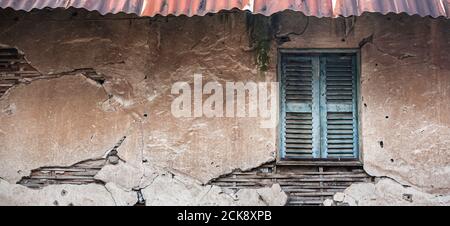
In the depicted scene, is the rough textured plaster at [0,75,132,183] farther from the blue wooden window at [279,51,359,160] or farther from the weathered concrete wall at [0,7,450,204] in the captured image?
the blue wooden window at [279,51,359,160]

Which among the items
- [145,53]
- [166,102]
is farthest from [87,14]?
[166,102]

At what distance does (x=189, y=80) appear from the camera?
4.95 m

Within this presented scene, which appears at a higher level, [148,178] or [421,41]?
[421,41]

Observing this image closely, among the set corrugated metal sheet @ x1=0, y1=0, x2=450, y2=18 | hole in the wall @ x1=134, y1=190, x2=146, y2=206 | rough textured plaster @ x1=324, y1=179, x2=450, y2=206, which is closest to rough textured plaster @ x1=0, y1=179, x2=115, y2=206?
hole in the wall @ x1=134, y1=190, x2=146, y2=206

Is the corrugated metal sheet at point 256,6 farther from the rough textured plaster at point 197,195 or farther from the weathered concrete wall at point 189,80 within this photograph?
the rough textured plaster at point 197,195

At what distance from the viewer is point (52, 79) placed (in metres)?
5.03

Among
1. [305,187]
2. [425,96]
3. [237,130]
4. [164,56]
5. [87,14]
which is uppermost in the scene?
[87,14]

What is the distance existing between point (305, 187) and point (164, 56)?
5.50 feet

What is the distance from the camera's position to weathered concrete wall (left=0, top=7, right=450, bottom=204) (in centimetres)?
485

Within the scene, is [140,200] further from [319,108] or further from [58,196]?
[319,108]

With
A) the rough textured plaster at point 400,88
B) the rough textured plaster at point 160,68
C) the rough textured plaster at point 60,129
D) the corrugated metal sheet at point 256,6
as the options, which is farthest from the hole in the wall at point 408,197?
the rough textured plaster at point 60,129

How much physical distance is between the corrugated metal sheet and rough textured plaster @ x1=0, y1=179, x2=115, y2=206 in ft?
5.21

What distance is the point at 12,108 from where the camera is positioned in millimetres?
5027

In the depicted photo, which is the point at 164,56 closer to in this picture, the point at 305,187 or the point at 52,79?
the point at 52,79
